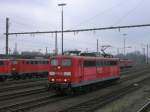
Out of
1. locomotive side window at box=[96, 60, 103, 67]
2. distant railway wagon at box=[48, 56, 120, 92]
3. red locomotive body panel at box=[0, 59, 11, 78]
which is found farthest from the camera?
red locomotive body panel at box=[0, 59, 11, 78]

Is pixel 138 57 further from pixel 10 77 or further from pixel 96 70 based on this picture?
pixel 96 70

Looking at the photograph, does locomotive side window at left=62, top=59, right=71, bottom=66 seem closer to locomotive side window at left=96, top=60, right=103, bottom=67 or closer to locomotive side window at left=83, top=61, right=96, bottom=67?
locomotive side window at left=83, top=61, right=96, bottom=67

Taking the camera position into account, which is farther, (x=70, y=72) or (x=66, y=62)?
(x=66, y=62)

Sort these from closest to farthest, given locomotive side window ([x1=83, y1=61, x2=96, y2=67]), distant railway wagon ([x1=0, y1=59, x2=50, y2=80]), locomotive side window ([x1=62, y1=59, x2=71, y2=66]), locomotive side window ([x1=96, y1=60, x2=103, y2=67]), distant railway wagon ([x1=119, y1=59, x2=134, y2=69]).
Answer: locomotive side window ([x1=62, y1=59, x2=71, y2=66]), locomotive side window ([x1=83, y1=61, x2=96, y2=67]), locomotive side window ([x1=96, y1=60, x2=103, y2=67]), distant railway wagon ([x1=0, y1=59, x2=50, y2=80]), distant railway wagon ([x1=119, y1=59, x2=134, y2=69])

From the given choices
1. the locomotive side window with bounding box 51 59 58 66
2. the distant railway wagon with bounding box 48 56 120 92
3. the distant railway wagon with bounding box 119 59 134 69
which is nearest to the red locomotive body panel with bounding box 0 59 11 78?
the distant railway wagon with bounding box 48 56 120 92

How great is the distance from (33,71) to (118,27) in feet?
45.0

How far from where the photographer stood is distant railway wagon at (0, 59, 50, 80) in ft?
142

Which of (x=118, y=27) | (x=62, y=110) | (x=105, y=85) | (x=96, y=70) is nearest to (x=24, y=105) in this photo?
(x=62, y=110)

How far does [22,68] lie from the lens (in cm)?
4659

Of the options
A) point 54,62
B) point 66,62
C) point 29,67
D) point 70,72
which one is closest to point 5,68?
point 29,67

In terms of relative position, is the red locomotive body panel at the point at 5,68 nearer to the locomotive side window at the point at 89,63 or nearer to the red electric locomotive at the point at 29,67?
the red electric locomotive at the point at 29,67

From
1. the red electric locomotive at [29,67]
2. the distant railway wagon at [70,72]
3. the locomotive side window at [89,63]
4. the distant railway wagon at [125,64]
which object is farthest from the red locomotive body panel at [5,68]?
the distant railway wagon at [125,64]

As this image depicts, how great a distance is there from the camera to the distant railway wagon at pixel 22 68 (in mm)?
43266

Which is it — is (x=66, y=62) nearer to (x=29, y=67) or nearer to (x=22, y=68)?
(x=22, y=68)
